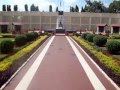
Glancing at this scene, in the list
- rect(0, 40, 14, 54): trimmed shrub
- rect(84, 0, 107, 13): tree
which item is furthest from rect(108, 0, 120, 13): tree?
rect(0, 40, 14, 54): trimmed shrub

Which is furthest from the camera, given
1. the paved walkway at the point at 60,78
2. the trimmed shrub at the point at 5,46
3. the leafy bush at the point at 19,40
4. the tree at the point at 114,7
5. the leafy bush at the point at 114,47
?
the tree at the point at 114,7

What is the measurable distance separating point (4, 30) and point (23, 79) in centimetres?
5226

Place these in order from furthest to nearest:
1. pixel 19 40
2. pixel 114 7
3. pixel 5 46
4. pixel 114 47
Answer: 1. pixel 114 7
2. pixel 19 40
3. pixel 114 47
4. pixel 5 46

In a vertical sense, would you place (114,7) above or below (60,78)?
above

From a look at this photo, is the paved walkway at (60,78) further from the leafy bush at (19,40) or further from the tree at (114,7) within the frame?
the tree at (114,7)

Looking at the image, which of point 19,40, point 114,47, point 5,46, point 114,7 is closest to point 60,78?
point 5,46

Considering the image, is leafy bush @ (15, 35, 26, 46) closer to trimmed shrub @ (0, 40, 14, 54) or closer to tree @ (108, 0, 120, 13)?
trimmed shrub @ (0, 40, 14, 54)

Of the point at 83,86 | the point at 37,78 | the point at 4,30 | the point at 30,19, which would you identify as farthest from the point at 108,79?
the point at 30,19

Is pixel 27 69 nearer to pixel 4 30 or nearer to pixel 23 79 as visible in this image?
pixel 23 79

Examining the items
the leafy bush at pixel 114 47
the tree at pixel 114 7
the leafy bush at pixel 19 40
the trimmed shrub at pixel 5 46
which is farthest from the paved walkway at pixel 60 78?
the tree at pixel 114 7

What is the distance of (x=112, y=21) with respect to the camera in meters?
72.6

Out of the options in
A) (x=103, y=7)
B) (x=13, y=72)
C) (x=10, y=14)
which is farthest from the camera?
(x=103, y=7)

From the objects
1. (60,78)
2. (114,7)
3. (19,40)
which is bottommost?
(60,78)

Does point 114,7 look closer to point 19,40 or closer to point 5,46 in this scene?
point 19,40
